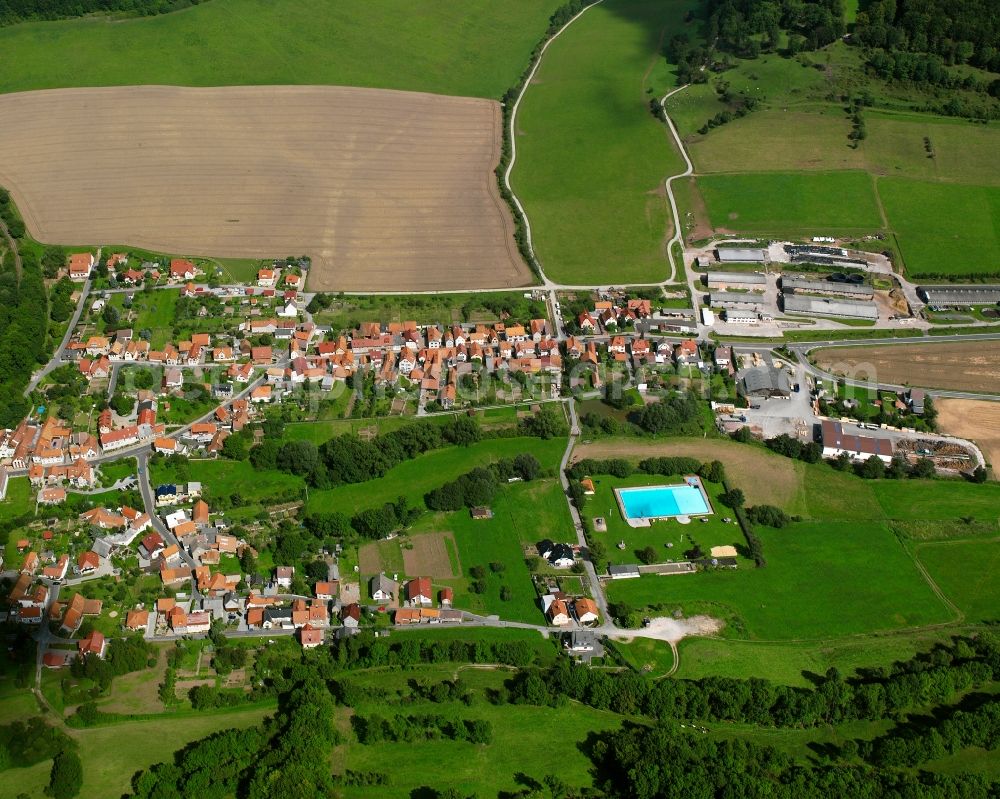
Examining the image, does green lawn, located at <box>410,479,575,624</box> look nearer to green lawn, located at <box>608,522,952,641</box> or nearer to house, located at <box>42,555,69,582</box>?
green lawn, located at <box>608,522,952,641</box>

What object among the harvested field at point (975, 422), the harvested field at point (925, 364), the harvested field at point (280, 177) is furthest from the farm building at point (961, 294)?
the harvested field at point (280, 177)

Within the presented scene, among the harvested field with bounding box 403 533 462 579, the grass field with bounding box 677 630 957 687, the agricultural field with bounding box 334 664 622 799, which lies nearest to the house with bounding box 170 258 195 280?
the harvested field with bounding box 403 533 462 579

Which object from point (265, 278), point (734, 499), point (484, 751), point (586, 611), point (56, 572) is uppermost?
point (265, 278)

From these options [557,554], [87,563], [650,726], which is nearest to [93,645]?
[87,563]

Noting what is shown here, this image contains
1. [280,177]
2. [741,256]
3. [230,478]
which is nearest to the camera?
[230,478]

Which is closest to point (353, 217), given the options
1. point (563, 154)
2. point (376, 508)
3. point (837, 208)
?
point (563, 154)

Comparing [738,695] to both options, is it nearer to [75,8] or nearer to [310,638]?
[310,638]
